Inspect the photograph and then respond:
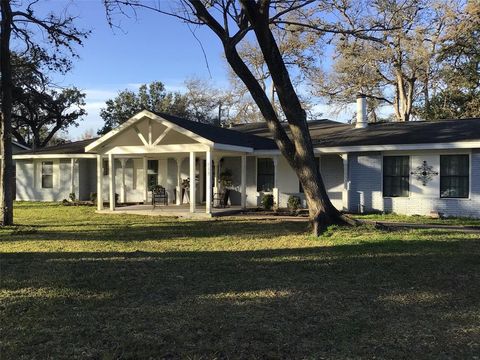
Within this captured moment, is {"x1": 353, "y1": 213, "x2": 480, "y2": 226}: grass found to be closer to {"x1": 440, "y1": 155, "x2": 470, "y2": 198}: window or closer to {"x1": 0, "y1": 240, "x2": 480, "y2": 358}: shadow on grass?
{"x1": 440, "y1": 155, "x2": 470, "y2": 198}: window

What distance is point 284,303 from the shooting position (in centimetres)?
569

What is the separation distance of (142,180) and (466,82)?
21193mm

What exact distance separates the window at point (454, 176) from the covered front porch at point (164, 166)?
691 centimetres

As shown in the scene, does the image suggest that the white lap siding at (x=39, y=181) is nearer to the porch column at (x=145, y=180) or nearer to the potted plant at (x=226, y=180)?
the porch column at (x=145, y=180)

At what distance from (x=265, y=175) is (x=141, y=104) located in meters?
35.2

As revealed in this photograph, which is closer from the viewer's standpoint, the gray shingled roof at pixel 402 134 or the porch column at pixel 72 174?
the gray shingled roof at pixel 402 134

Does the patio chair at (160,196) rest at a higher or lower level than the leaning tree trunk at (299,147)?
lower

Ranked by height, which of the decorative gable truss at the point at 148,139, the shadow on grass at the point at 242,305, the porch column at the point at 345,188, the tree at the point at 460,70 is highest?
the tree at the point at 460,70

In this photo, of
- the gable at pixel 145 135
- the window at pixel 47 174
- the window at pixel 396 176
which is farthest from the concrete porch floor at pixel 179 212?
the window at pixel 47 174

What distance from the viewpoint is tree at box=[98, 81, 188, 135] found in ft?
166

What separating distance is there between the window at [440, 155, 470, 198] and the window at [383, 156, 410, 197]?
3.74 feet

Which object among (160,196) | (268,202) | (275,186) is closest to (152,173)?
(160,196)

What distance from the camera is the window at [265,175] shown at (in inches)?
762

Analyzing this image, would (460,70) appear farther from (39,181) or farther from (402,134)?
(39,181)
